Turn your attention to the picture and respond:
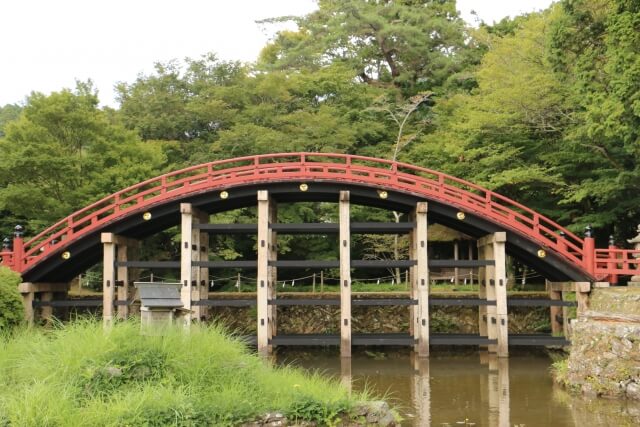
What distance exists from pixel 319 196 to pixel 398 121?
10813 mm

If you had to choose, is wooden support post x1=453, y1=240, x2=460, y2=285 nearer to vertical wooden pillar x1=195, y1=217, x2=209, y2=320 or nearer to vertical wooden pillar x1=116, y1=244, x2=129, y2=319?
vertical wooden pillar x1=195, y1=217, x2=209, y2=320

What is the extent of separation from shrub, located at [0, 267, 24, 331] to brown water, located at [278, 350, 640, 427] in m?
8.02

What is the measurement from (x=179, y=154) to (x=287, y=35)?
1500 centimetres

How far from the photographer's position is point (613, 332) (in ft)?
39.8

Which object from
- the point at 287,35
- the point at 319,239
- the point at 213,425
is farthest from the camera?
the point at 287,35

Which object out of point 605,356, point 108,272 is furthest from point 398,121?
point 605,356

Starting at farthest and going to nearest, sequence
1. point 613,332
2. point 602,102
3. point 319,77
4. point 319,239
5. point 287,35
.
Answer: point 287,35 → point 319,77 → point 319,239 → point 602,102 → point 613,332

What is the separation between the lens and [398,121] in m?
29.6

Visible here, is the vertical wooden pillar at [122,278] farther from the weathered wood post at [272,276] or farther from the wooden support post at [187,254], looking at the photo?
the weathered wood post at [272,276]

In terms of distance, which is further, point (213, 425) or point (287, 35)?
point (287, 35)

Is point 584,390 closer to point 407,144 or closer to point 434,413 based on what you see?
point 434,413

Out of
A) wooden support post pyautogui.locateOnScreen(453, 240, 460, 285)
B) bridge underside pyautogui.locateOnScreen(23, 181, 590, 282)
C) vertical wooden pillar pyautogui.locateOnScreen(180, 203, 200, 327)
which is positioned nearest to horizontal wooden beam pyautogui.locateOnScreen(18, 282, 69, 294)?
bridge underside pyautogui.locateOnScreen(23, 181, 590, 282)

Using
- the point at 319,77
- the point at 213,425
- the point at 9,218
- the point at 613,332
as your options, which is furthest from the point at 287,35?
the point at 213,425

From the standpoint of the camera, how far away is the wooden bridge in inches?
714
